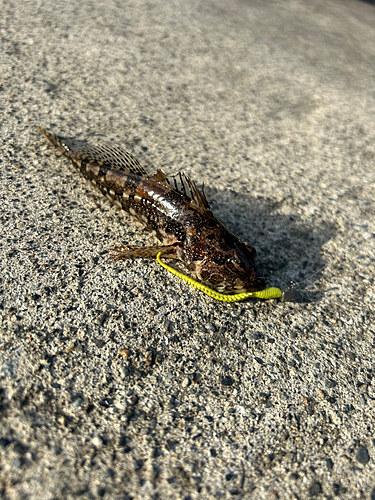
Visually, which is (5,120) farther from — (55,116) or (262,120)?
(262,120)

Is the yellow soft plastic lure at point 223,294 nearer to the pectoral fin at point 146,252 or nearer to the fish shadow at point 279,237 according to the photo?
the pectoral fin at point 146,252

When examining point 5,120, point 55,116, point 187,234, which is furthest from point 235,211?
point 5,120

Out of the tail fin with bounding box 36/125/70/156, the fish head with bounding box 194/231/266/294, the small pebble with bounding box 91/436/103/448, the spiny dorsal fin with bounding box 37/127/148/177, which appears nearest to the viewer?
the small pebble with bounding box 91/436/103/448

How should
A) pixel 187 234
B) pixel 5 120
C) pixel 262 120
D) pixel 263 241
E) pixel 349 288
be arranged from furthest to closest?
pixel 262 120 → pixel 5 120 → pixel 263 241 → pixel 349 288 → pixel 187 234

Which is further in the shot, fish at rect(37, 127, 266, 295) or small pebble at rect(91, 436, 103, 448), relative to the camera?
fish at rect(37, 127, 266, 295)

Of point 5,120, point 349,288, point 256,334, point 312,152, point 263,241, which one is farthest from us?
point 312,152

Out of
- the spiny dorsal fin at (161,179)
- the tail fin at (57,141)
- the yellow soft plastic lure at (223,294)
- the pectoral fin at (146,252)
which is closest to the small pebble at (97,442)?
the yellow soft plastic lure at (223,294)

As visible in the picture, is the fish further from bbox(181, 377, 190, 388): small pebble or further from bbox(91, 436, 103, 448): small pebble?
→ bbox(91, 436, 103, 448): small pebble

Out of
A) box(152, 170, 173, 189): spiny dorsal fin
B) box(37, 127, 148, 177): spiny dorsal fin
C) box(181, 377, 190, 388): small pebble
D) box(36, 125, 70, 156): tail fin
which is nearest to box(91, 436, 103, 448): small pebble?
box(181, 377, 190, 388): small pebble
